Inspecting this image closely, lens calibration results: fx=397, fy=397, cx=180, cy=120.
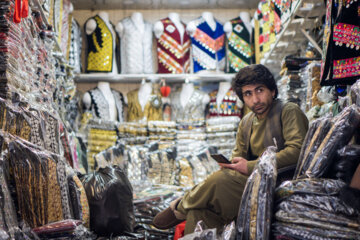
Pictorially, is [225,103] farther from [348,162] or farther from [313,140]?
[348,162]

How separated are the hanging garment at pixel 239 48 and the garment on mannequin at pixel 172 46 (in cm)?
57

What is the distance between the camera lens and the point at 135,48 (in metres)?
4.99

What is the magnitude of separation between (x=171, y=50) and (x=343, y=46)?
3.23 metres

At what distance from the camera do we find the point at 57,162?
1921mm

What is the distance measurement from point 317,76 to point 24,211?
6.93 feet

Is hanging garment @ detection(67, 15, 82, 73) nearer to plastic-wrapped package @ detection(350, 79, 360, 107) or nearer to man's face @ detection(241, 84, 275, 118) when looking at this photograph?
man's face @ detection(241, 84, 275, 118)

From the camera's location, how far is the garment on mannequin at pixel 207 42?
497 cm

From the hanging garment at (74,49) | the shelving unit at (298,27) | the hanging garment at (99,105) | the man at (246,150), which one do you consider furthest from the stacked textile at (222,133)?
the man at (246,150)

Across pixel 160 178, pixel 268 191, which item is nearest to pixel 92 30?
pixel 160 178

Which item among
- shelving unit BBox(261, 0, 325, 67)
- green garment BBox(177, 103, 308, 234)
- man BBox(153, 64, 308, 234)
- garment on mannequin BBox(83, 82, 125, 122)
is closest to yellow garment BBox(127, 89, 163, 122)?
garment on mannequin BBox(83, 82, 125, 122)

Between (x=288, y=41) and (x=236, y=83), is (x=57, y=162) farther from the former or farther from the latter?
(x=288, y=41)

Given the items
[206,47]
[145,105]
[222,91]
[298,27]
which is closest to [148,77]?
[145,105]

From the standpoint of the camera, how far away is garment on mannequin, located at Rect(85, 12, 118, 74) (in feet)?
16.0

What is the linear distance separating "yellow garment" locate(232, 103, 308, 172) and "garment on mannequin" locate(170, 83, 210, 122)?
240 cm
